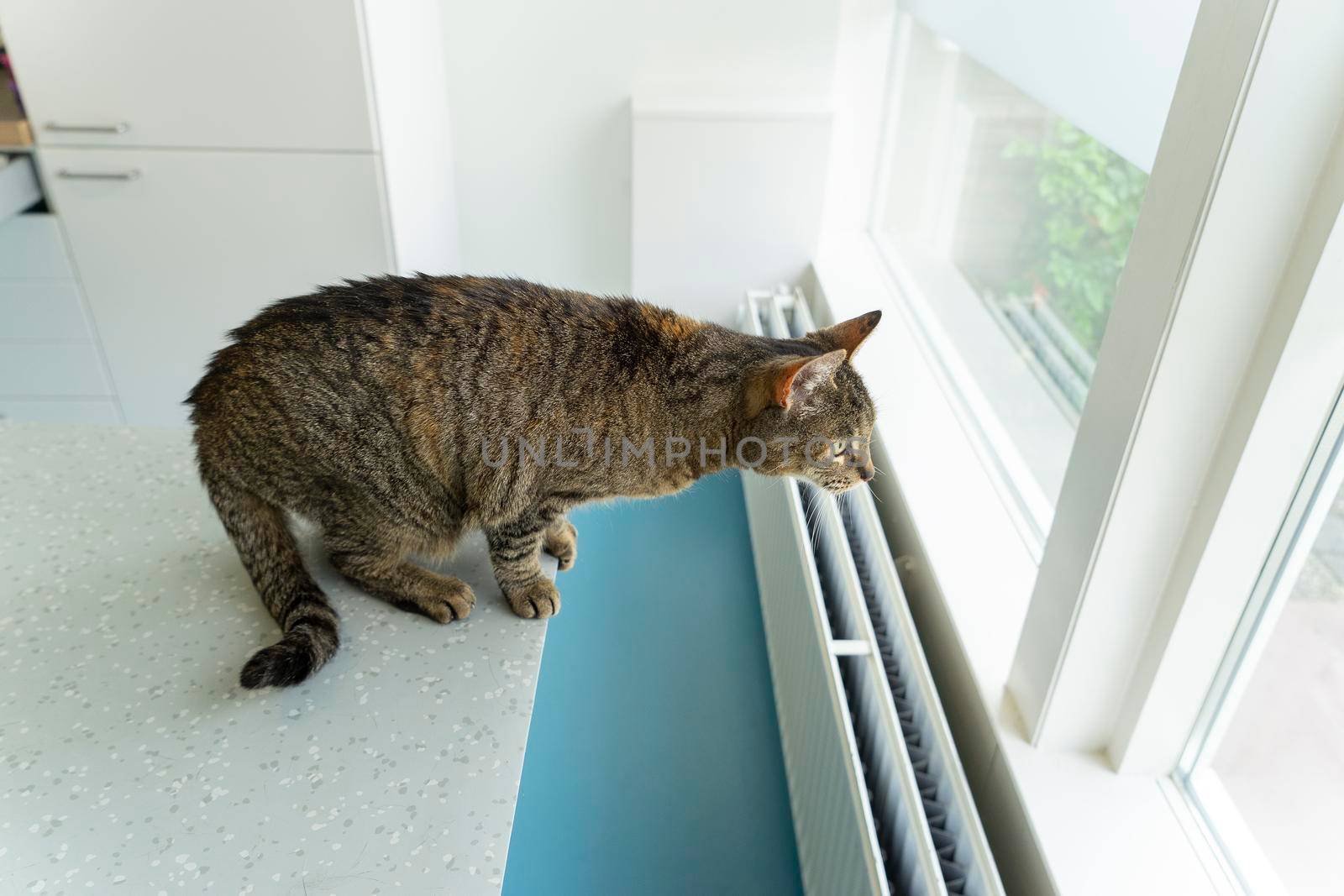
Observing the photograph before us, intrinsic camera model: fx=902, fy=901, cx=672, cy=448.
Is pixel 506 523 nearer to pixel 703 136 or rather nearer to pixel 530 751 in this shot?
pixel 530 751

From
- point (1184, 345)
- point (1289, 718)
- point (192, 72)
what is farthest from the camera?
point (192, 72)

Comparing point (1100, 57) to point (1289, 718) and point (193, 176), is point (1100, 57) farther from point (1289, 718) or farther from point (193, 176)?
point (193, 176)

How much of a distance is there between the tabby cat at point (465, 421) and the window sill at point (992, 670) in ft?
0.92

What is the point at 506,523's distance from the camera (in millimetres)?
1341

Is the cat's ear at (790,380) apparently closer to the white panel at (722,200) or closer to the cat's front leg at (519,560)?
the cat's front leg at (519,560)

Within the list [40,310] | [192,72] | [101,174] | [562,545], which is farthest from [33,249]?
[562,545]

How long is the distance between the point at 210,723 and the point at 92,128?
1969mm

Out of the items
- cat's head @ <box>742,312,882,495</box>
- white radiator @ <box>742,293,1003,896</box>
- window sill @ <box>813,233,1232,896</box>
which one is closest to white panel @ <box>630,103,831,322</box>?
window sill @ <box>813,233,1232,896</box>

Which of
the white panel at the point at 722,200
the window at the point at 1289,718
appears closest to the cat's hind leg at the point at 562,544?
the window at the point at 1289,718

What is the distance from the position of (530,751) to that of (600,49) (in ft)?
6.43

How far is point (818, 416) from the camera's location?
4.52ft

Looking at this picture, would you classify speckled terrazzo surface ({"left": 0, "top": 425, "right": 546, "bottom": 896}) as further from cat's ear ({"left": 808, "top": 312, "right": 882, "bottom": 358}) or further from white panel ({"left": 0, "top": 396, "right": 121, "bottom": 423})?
white panel ({"left": 0, "top": 396, "right": 121, "bottom": 423})

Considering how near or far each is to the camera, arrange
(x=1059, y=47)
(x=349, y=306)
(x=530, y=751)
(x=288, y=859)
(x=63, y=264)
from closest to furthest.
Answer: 1. (x=288, y=859)
2. (x=349, y=306)
3. (x=1059, y=47)
4. (x=530, y=751)
5. (x=63, y=264)

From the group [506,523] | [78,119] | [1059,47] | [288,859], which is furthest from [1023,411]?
[78,119]
